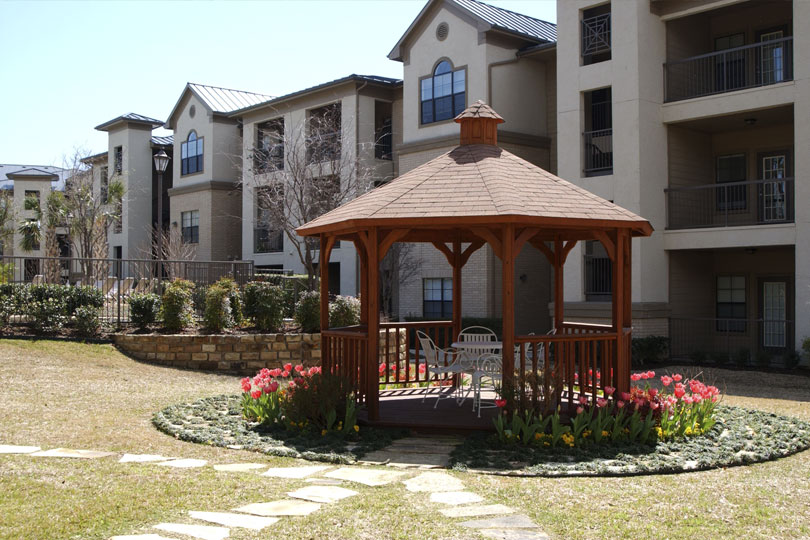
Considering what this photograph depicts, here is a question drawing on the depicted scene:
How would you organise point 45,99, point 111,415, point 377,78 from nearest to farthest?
point 111,415 → point 45,99 → point 377,78

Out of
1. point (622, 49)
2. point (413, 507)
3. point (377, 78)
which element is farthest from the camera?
point (377, 78)

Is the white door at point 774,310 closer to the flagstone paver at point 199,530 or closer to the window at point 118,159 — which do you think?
the flagstone paver at point 199,530

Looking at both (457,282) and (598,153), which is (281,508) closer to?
(457,282)

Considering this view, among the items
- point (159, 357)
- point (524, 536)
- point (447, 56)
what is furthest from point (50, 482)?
point (447, 56)

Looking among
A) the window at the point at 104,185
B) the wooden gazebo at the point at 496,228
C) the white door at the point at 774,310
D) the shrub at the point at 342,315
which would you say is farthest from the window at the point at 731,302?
the window at the point at 104,185

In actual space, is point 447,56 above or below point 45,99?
above

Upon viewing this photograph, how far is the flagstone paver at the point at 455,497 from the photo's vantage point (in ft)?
22.3

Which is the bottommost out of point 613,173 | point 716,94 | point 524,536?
point 524,536

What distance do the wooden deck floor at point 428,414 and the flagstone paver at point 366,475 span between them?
2.20 m

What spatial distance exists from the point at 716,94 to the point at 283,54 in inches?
441

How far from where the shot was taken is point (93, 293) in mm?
17531

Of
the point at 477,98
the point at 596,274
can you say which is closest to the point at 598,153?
the point at 596,274

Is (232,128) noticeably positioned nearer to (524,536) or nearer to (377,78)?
(377,78)

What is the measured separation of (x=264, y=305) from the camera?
1775cm
